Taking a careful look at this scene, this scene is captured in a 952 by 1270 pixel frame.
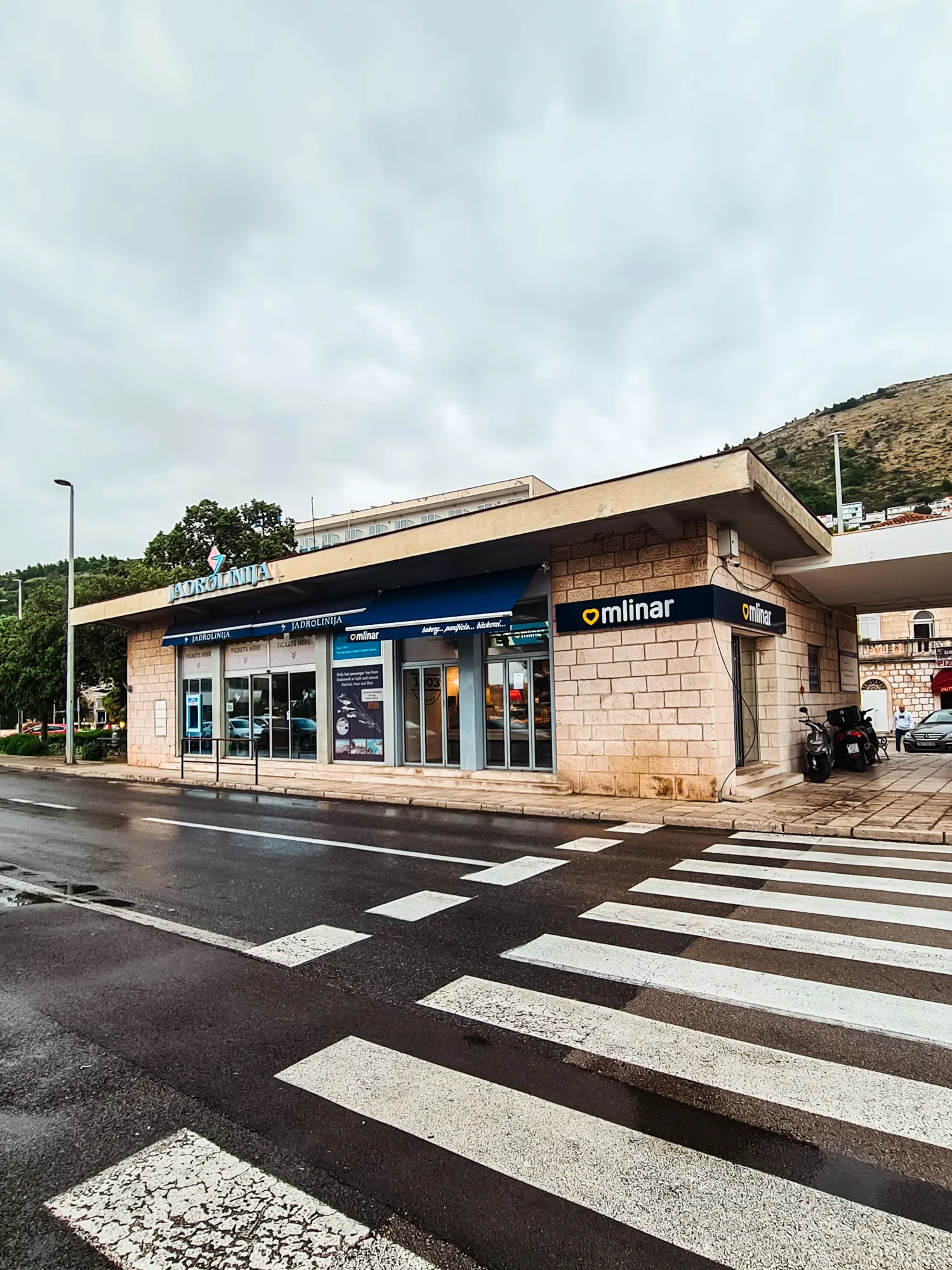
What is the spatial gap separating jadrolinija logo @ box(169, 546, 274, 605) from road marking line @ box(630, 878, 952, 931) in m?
13.4

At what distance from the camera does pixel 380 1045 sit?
371 cm

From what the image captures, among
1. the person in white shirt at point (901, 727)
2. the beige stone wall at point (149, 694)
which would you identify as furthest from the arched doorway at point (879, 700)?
the beige stone wall at point (149, 694)

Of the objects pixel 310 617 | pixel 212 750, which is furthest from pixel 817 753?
pixel 212 750

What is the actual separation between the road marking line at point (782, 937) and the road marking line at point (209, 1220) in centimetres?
350

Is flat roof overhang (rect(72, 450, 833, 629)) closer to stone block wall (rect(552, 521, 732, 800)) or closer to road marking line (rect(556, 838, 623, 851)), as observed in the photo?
stone block wall (rect(552, 521, 732, 800))

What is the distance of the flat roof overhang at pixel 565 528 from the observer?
36.1 ft

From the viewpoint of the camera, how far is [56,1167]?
2.82m

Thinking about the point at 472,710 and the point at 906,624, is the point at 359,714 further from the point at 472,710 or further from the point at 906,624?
the point at 906,624

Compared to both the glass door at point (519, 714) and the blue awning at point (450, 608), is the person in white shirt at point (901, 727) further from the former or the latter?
the blue awning at point (450, 608)

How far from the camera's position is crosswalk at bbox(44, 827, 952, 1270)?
239cm

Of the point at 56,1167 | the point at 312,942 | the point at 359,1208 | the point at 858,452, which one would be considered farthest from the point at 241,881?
the point at 858,452

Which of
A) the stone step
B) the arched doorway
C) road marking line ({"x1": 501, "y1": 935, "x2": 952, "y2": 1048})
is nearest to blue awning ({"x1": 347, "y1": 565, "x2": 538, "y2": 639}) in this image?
the stone step

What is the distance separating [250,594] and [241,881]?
12.6 m

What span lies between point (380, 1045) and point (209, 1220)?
1308mm
